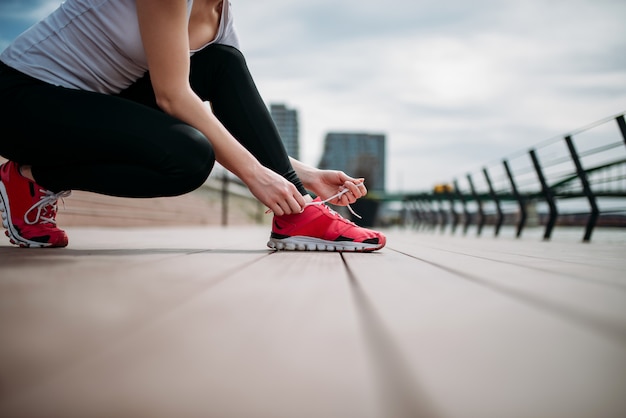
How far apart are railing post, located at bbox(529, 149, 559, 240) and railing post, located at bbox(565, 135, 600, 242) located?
1.45ft

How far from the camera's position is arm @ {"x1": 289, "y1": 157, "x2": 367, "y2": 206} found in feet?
5.60

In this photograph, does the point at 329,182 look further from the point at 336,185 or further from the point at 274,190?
the point at 274,190

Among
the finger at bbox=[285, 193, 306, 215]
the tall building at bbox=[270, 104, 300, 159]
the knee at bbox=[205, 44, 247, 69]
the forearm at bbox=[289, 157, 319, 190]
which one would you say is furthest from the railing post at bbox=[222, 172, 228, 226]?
the tall building at bbox=[270, 104, 300, 159]

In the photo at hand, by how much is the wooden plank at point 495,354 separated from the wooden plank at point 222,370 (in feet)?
0.12

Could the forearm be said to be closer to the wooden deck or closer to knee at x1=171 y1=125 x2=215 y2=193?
knee at x1=171 y1=125 x2=215 y2=193

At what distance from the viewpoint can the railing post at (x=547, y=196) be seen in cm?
436

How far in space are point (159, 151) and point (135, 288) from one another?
686mm

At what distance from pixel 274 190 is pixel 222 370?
3.57 feet

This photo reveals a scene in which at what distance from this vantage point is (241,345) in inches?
16.9

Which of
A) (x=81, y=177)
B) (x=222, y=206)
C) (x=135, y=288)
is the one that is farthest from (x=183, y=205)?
(x=135, y=288)

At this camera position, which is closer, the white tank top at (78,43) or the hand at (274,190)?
the white tank top at (78,43)

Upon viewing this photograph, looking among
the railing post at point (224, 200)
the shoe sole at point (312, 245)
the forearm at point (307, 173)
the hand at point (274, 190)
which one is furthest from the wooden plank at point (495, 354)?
the railing post at point (224, 200)

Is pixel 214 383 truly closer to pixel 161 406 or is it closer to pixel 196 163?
pixel 161 406

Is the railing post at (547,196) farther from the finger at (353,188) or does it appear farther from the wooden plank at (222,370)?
the wooden plank at (222,370)
